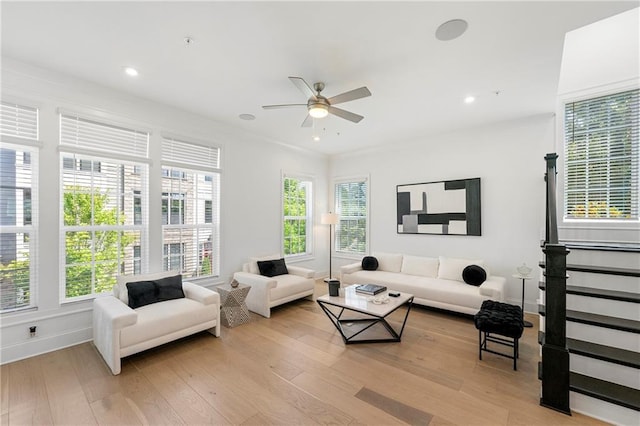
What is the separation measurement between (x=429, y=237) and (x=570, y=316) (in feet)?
9.32

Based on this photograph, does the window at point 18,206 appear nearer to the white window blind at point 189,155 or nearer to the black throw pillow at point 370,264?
the white window blind at point 189,155

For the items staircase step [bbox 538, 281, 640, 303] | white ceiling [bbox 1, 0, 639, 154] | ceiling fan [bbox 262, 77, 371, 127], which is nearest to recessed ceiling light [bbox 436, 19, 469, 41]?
white ceiling [bbox 1, 0, 639, 154]

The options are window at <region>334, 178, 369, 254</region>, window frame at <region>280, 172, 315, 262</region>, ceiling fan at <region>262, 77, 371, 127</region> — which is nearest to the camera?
ceiling fan at <region>262, 77, 371, 127</region>

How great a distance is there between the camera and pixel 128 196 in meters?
3.56

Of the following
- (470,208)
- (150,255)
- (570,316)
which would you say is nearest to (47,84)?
(150,255)

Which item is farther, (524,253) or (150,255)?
(524,253)

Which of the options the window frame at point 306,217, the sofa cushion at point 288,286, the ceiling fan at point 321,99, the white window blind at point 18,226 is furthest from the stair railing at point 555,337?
the white window blind at point 18,226

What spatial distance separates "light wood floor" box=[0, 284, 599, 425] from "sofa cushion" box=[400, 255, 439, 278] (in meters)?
1.44

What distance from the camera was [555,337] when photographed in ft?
6.79

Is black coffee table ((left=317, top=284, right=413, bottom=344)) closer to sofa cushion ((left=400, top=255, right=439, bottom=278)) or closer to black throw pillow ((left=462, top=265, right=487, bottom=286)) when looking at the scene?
black throw pillow ((left=462, top=265, right=487, bottom=286))

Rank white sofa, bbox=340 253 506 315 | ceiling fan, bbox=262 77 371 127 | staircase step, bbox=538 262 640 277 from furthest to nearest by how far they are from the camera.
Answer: white sofa, bbox=340 253 506 315 < ceiling fan, bbox=262 77 371 127 < staircase step, bbox=538 262 640 277

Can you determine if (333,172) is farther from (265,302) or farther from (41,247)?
(41,247)

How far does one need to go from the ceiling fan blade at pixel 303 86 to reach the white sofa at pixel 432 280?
10.3ft

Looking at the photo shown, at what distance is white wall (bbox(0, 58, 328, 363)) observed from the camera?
2.81 metres
